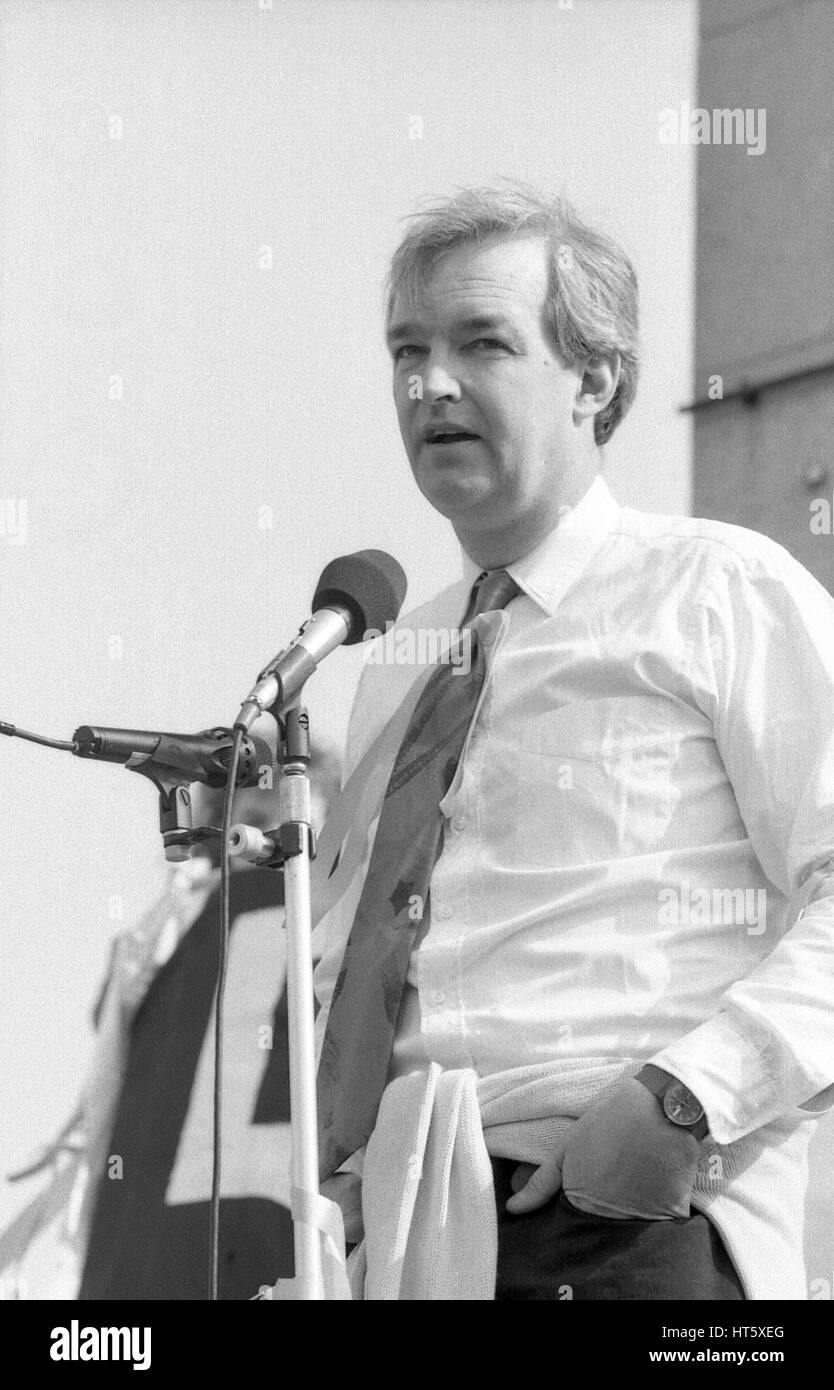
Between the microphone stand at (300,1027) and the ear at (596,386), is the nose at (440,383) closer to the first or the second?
the ear at (596,386)

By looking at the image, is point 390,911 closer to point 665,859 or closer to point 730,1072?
point 665,859

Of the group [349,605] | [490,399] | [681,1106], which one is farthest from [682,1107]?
[490,399]

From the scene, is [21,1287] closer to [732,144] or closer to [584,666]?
[584,666]

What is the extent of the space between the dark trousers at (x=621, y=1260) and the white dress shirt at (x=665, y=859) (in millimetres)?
34

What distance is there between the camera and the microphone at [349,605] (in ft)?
6.69

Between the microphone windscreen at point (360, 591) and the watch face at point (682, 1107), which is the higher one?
the microphone windscreen at point (360, 591)

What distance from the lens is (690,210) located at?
528cm

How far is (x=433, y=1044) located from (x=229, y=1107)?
8.04 ft

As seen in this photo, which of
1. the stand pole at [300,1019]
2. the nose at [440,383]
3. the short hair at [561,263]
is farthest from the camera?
the short hair at [561,263]

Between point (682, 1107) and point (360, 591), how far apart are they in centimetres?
66

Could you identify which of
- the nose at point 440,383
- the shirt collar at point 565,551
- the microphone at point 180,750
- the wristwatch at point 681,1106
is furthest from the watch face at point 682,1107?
the nose at point 440,383

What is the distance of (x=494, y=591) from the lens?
103 inches
